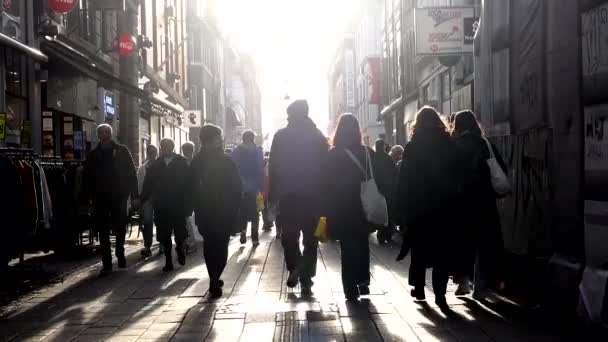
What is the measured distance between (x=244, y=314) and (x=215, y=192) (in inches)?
79.5

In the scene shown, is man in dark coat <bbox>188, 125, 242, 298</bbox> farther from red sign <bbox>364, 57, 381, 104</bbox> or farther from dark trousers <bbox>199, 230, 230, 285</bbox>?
red sign <bbox>364, 57, 381, 104</bbox>

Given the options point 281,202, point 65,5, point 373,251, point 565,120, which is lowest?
point 373,251

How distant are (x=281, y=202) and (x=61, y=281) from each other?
3.02 meters

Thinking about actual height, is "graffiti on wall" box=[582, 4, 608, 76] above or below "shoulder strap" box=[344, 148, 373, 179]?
above

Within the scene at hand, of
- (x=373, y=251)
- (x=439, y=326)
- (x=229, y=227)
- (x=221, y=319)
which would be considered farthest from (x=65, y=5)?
(x=439, y=326)

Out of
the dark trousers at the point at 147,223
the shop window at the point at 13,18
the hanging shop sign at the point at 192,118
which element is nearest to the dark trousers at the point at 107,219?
the dark trousers at the point at 147,223

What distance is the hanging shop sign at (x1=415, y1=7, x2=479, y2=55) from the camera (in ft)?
56.9

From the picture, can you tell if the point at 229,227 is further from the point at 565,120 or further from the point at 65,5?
the point at 65,5

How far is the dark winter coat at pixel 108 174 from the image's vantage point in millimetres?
10523

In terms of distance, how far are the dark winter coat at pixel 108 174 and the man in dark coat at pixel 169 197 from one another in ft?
1.55

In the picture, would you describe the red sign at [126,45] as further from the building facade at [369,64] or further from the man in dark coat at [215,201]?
the building facade at [369,64]

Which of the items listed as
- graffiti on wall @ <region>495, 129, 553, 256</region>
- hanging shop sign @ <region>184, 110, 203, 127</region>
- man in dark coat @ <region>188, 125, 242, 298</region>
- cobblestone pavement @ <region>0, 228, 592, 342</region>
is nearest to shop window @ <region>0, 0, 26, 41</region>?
cobblestone pavement @ <region>0, 228, 592, 342</region>

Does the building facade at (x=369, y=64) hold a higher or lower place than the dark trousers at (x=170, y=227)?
higher

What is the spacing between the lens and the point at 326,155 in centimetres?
830
